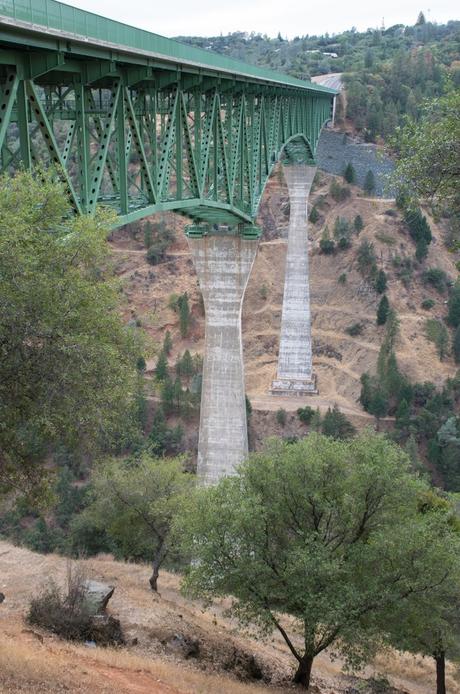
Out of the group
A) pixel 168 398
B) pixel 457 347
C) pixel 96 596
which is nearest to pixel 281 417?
pixel 168 398

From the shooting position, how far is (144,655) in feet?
55.8

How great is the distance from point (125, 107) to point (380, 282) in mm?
53736

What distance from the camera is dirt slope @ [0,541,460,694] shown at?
498 inches

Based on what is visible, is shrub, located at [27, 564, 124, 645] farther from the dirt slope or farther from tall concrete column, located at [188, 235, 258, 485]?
tall concrete column, located at [188, 235, 258, 485]

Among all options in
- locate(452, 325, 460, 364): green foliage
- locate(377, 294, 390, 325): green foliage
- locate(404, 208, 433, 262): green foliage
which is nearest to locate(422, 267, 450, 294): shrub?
locate(404, 208, 433, 262): green foliage

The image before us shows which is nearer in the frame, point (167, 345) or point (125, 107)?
point (125, 107)

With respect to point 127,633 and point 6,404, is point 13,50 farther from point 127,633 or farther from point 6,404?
point 127,633

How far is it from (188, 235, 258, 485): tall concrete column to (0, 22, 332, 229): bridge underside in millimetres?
1441

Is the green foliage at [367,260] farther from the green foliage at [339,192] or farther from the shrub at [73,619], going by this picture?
the shrub at [73,619]

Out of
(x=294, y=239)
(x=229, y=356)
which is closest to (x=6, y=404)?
(x=229, y=356)

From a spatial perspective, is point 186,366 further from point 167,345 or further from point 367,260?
point 367,260

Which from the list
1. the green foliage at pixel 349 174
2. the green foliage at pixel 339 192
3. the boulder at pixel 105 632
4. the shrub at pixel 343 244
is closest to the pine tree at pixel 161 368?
the shrub at pixel 343 244

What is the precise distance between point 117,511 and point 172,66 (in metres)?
15.1

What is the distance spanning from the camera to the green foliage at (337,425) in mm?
51156
